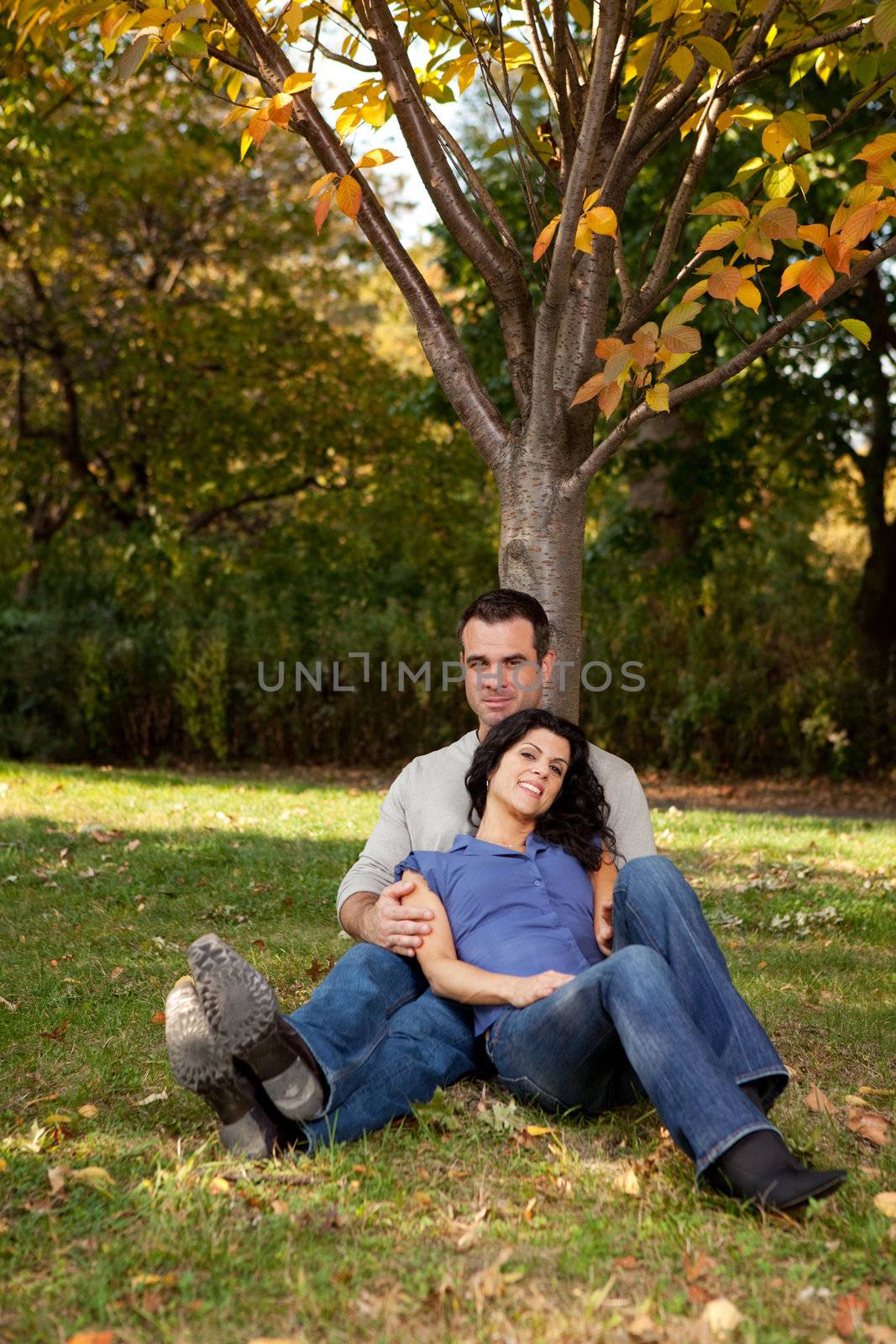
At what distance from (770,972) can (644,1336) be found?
9.11 ft

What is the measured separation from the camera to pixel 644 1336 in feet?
7.14

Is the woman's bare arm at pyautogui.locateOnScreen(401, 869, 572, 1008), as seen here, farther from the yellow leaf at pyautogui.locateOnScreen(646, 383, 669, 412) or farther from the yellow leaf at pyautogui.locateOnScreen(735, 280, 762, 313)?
the yellow leaf at pyautogui.locateOnScreen(735, 280, 762, 313)

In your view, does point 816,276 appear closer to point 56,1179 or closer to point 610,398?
point 610,398

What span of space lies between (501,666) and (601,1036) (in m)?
1.30

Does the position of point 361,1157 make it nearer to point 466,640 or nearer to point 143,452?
point 466,640

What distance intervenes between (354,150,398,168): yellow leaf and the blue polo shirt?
1940 mm

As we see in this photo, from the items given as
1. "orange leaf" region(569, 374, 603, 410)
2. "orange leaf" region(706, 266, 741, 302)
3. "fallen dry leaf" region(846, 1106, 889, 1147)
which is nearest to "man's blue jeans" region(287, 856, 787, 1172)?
"fallen dry leaf" region(846, 1106, 889, 1147)

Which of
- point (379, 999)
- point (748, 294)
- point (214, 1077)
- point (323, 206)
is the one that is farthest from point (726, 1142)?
point (323, 206)

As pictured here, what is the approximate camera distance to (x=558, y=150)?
463 cm

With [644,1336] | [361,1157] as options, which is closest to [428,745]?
[361,1157]

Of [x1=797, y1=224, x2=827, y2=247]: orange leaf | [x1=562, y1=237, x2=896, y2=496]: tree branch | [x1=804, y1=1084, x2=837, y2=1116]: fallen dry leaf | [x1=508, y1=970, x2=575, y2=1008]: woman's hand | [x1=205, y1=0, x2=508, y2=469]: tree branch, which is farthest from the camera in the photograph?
[x1=205, y1=0, x2=508, y2=469]: tree branch

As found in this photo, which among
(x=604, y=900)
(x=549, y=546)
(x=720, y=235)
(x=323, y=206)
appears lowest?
(x=604, y=900)

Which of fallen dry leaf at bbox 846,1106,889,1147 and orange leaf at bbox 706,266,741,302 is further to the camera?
orange leaf at bbox 706,266,741,302

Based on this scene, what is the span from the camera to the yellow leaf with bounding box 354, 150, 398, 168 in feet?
11.2
